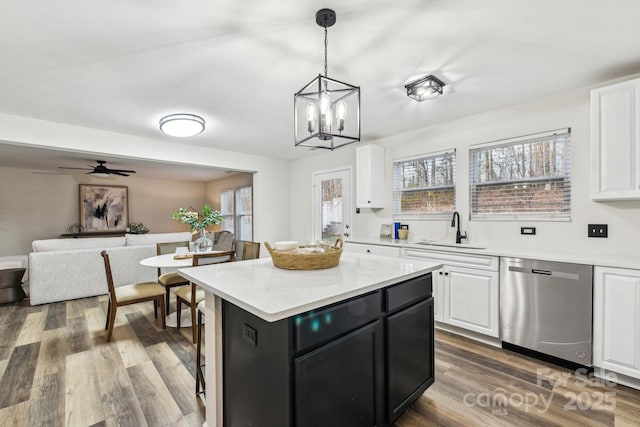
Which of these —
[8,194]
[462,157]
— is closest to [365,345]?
[462,157]

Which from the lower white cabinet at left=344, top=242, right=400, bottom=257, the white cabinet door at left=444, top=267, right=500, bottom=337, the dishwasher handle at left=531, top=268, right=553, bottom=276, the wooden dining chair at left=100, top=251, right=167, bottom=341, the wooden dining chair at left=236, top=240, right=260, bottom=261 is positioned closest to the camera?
the dishwasher handle at left=531, top=268, right=553, bottom=276

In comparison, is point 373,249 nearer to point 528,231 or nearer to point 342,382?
point 528,231

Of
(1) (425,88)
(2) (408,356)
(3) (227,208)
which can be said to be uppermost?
(1) (425,88)

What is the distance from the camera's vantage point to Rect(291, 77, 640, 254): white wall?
2449 millimetres

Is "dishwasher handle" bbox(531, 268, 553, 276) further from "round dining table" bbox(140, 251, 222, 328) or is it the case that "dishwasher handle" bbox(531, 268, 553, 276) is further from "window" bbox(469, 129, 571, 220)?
"round dining table" bbox(140, 251, 222, 328)

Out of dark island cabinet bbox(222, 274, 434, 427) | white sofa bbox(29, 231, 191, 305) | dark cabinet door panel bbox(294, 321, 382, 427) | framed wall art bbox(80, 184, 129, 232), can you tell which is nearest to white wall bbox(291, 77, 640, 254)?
dark island cabinet bbox(222, 274, 434, 427)

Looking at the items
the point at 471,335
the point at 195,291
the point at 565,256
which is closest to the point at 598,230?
the point at 565,256

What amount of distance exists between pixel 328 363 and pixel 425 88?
235 centimetres

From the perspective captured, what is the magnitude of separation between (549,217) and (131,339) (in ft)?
14.3

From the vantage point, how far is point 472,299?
2.83 m

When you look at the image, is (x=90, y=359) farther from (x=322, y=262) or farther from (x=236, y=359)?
(x=322, y=262)

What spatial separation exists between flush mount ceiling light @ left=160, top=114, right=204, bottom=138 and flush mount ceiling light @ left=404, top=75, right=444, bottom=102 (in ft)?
7.58

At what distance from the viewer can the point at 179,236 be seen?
5242 millimetres

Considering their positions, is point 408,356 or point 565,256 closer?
point 408,356
